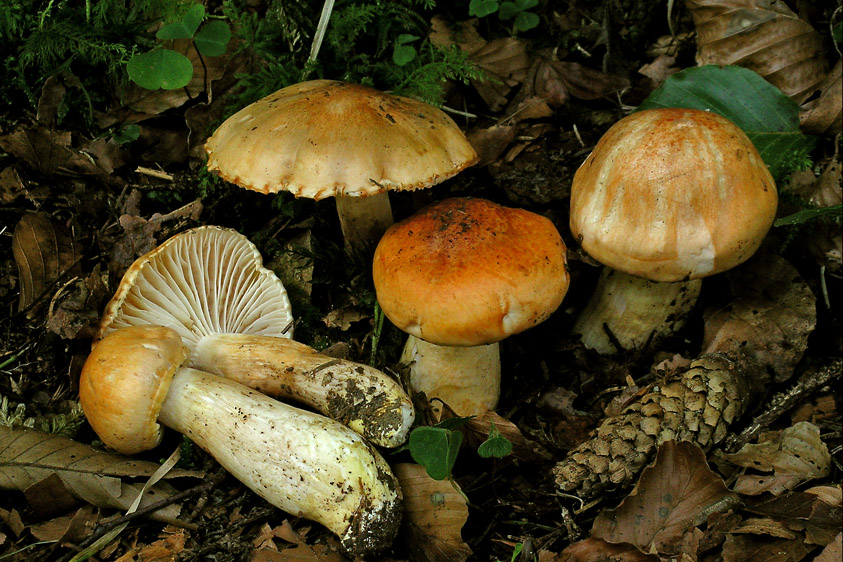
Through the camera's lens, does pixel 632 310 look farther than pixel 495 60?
No

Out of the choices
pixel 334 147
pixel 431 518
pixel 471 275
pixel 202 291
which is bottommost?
pixel 431 518

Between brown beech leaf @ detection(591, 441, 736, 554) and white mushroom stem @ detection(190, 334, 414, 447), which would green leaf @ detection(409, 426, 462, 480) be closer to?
white mushroom stem @ detection(190, 334, 414, 447)

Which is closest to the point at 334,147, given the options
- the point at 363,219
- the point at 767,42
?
the point at 363,219

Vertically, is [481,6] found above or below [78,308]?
above

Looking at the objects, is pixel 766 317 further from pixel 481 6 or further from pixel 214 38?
pixel 214 38

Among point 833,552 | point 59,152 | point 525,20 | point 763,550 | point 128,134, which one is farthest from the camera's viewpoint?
point 525,20

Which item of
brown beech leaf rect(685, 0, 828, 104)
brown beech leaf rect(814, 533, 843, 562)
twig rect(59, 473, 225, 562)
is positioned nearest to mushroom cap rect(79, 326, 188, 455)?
twig rect(59, 473, 225, 562)

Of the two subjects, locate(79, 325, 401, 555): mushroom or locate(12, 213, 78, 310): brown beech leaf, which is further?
locate(12, 213, 78, 310): brown beech leaf
